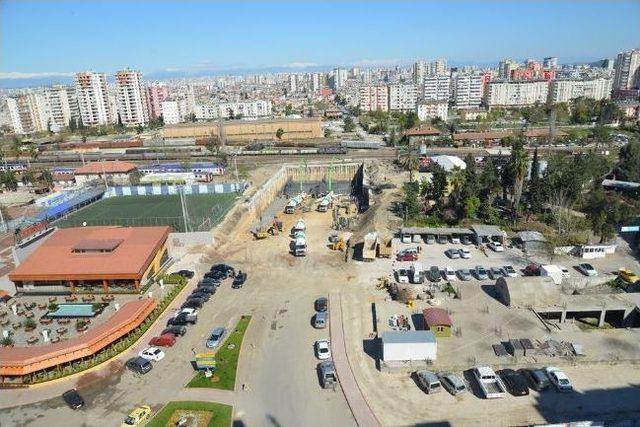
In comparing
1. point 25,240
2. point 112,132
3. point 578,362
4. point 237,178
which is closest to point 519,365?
point 578,362

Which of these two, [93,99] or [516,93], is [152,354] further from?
[516,93]

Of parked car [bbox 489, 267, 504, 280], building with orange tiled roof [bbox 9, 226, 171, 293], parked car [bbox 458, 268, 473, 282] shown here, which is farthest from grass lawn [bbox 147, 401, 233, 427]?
parked car [bbox 489, 267, 504, 280]

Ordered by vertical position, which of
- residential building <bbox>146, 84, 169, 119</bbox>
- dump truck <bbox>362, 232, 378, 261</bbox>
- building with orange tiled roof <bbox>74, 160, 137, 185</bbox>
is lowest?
dump truck <bbox>362, 232, 378, 261</bbox>

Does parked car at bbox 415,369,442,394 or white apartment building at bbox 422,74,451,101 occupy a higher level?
white apartment building at bbox 422,74,451,101

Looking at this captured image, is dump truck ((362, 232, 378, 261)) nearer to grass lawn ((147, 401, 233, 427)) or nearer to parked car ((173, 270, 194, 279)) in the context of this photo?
parked car ((173, 270, 194, 279))

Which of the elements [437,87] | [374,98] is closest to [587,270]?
[374,98]

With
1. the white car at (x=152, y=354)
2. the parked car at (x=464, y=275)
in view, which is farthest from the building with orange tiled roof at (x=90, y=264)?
the parked car at (x=464, y=275)
